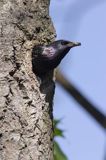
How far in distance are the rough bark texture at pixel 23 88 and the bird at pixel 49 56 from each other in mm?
29

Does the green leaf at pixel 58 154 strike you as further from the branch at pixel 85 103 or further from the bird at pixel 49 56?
the bird at pixel 49 56

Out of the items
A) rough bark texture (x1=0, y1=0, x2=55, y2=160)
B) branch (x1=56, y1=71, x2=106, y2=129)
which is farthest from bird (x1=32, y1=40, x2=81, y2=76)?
branch (x1=56, y1=71, x2=106, y2=129)

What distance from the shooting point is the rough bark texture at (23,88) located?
2744 millimetres

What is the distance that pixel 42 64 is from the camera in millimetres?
2932

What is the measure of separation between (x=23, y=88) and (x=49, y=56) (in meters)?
0.19

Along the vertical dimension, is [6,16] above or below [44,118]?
above

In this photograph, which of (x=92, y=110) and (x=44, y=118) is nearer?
(x=44, y=118)

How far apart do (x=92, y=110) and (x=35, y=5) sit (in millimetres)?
934

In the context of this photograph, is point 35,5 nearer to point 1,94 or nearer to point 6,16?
point 6,16

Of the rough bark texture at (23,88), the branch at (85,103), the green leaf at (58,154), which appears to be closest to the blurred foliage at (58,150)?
the green leaf at (58,154)

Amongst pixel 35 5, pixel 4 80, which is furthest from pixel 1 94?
pixel 35 5

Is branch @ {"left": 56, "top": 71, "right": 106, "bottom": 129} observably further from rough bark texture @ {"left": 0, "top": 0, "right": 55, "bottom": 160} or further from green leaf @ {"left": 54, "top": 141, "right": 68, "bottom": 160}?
rough bark texture @ {"left": 0, "top": 0, "right": 55, "bottom": 160}

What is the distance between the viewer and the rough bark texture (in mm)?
2744

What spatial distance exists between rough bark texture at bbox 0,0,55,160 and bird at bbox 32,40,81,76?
29 millimetres
